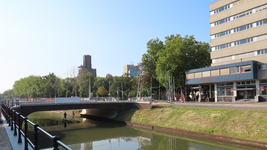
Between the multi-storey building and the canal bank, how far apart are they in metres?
15.1

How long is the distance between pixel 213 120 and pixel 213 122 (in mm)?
463

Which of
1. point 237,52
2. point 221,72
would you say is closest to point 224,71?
point 221,72

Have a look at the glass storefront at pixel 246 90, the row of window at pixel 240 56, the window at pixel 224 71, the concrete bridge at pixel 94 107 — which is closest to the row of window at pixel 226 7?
the row of window at pixel 240 56

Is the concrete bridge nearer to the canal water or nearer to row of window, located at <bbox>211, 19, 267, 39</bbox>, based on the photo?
the canal water

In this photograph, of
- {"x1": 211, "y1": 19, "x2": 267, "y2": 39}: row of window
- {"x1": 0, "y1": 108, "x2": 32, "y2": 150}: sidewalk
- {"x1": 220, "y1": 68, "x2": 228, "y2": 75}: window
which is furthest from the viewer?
{"x1": 220, "y1": 68, "x2": 228, "y2": 75}: window

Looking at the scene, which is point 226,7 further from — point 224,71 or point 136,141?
point 136,141

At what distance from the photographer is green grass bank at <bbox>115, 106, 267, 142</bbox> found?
928 inches

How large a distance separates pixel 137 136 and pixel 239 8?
123 feet

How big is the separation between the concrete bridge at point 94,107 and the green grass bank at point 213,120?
5.98 m

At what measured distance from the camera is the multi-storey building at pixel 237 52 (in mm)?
40938

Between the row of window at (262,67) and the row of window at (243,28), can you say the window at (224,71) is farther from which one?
the row of window at (243,28)

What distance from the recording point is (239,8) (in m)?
46.0

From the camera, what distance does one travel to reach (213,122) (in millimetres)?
28359

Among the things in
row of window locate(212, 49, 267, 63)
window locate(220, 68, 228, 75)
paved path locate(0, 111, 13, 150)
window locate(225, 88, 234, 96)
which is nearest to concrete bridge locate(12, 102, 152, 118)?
window locate(220, 68, 228, 75)
